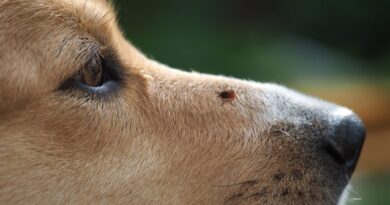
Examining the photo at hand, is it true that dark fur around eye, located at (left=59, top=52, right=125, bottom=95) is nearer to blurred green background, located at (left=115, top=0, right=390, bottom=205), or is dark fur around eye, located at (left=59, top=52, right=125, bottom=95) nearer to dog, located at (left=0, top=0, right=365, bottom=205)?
dog, located at (left=0, top=0, right=365, bottom=205)

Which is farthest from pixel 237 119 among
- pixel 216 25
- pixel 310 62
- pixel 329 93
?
pixel 216 25

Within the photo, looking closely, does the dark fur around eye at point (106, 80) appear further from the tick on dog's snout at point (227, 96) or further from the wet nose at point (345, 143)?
A: the wet nose at point (345, 143)

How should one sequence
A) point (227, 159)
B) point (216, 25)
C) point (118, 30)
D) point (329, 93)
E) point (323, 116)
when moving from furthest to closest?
point (216, 25)
point (329, 93)
point (118, 30)
point (323, 116)
point (227, 159)

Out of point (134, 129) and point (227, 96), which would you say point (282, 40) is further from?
point (134, 129)

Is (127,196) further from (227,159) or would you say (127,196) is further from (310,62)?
(310,62)

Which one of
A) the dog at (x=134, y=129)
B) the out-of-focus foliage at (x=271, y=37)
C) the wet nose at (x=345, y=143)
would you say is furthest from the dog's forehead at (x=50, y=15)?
the out-of-focus foliage at (x=271, y=37)

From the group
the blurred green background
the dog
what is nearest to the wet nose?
the dog

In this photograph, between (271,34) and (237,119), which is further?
(271,34)
